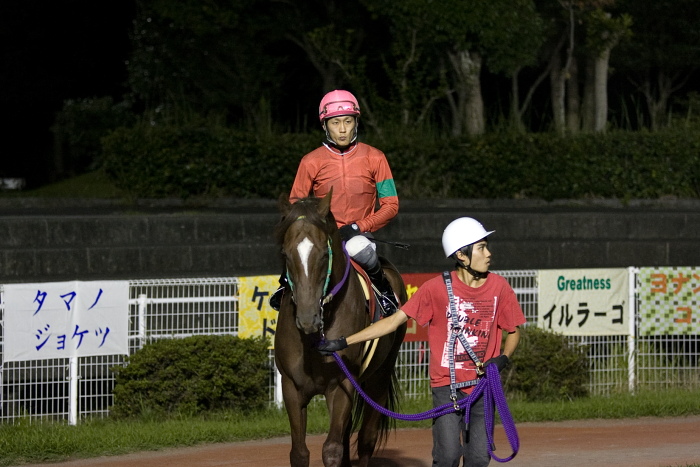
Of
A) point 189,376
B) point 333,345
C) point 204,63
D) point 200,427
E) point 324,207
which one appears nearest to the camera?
point 333,345

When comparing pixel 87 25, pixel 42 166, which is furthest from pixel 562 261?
pixel 42 166

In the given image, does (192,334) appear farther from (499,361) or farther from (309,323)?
(499,361)

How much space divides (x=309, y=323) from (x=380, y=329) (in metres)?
0.48

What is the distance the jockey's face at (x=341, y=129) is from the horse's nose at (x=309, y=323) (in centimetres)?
158

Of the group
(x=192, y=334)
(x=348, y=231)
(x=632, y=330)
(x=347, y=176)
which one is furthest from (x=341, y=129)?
(x=632, y=330)

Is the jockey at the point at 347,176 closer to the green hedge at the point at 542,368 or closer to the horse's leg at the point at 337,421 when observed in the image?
the horse's leg at the point at 337,421

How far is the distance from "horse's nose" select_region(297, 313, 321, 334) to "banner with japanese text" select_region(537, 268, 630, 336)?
5.66 metres

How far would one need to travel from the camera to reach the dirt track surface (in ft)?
26.6

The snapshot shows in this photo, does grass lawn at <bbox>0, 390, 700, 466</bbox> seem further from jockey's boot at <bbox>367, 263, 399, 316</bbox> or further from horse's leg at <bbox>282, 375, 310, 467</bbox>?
horse's leg at <bbox>282, 375, 310, 467</bbox>

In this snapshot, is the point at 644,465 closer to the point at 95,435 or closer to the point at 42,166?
the point at 95,435

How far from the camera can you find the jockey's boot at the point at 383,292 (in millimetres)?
6746

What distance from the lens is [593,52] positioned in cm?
2128

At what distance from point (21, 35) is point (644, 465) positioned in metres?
21.7

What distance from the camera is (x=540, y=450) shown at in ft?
28.4
